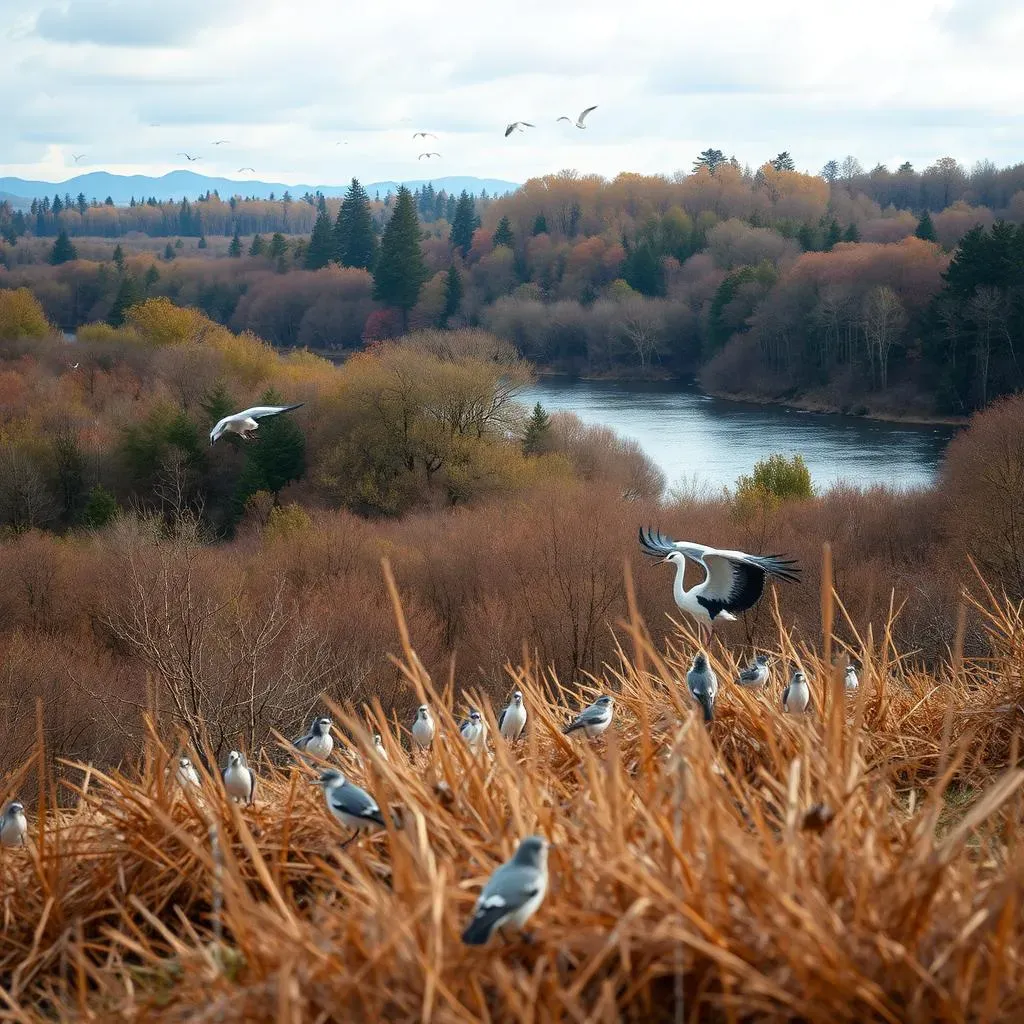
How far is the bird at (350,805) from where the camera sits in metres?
3.63

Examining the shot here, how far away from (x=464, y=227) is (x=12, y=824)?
97.1 metres

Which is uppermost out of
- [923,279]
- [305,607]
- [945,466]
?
[923,279]

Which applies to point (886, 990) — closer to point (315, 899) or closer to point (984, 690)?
point (315, 899)

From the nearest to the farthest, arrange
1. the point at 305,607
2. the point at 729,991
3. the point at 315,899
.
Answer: the point at 729,991, the point at 315,899, the point at 305,607

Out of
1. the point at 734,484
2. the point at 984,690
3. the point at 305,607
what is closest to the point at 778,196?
the point at 734,484

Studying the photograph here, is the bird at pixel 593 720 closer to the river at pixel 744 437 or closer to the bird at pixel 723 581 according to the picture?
the bird at pixel 723 581

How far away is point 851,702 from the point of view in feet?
16.9

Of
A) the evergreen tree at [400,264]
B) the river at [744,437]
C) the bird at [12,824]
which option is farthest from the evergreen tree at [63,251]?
the bird at [12,824]

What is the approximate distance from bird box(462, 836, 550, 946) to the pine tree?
95.3 m

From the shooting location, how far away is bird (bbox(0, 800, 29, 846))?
5.72m

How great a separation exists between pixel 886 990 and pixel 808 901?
0.21 metres

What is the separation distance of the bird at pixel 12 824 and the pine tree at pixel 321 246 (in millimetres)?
91790

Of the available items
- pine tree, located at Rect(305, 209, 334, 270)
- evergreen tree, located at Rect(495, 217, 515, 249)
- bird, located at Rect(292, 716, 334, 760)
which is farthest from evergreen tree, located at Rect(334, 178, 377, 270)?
bird, located at Rect(292, 716, 334, 760)

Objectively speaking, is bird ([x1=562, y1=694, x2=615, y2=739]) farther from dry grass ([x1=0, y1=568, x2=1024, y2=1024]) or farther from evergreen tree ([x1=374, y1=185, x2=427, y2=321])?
evergreen tree ([x1=374, y1=185, x2=427, y2=321])
